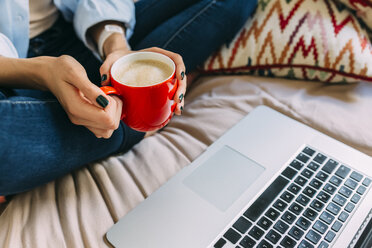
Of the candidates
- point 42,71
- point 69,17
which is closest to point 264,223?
point 42,71

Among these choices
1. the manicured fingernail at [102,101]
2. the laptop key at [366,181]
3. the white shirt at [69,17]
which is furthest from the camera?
the white shirt at [69,17]

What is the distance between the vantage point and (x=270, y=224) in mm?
500

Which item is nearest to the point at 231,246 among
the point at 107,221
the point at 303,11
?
the point at 107,221

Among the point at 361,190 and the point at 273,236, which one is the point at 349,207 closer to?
the point at 361,190

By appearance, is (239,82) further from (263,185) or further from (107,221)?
(107,221)

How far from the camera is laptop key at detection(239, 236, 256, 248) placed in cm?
48

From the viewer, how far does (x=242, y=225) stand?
1.64ft

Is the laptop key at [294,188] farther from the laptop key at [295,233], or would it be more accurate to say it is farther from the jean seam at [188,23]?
the jean seam at [188,23]

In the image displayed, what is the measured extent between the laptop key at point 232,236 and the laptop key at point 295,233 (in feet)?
0.28

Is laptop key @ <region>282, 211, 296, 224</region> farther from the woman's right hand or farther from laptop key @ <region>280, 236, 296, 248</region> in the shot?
the woman's right hand

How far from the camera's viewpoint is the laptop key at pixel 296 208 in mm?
513

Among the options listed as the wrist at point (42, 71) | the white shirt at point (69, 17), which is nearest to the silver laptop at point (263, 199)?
the wrist at point (42, 71)

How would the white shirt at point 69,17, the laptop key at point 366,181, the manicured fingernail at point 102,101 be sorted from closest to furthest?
1. the manicured fingernail at point 102,101
2. the laptop key at point 366,181
3. the white shirt at point 69,17

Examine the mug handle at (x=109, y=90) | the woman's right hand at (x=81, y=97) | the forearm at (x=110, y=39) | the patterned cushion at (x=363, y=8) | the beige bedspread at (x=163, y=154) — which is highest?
the patterned cushion at (x=363, y=8)
